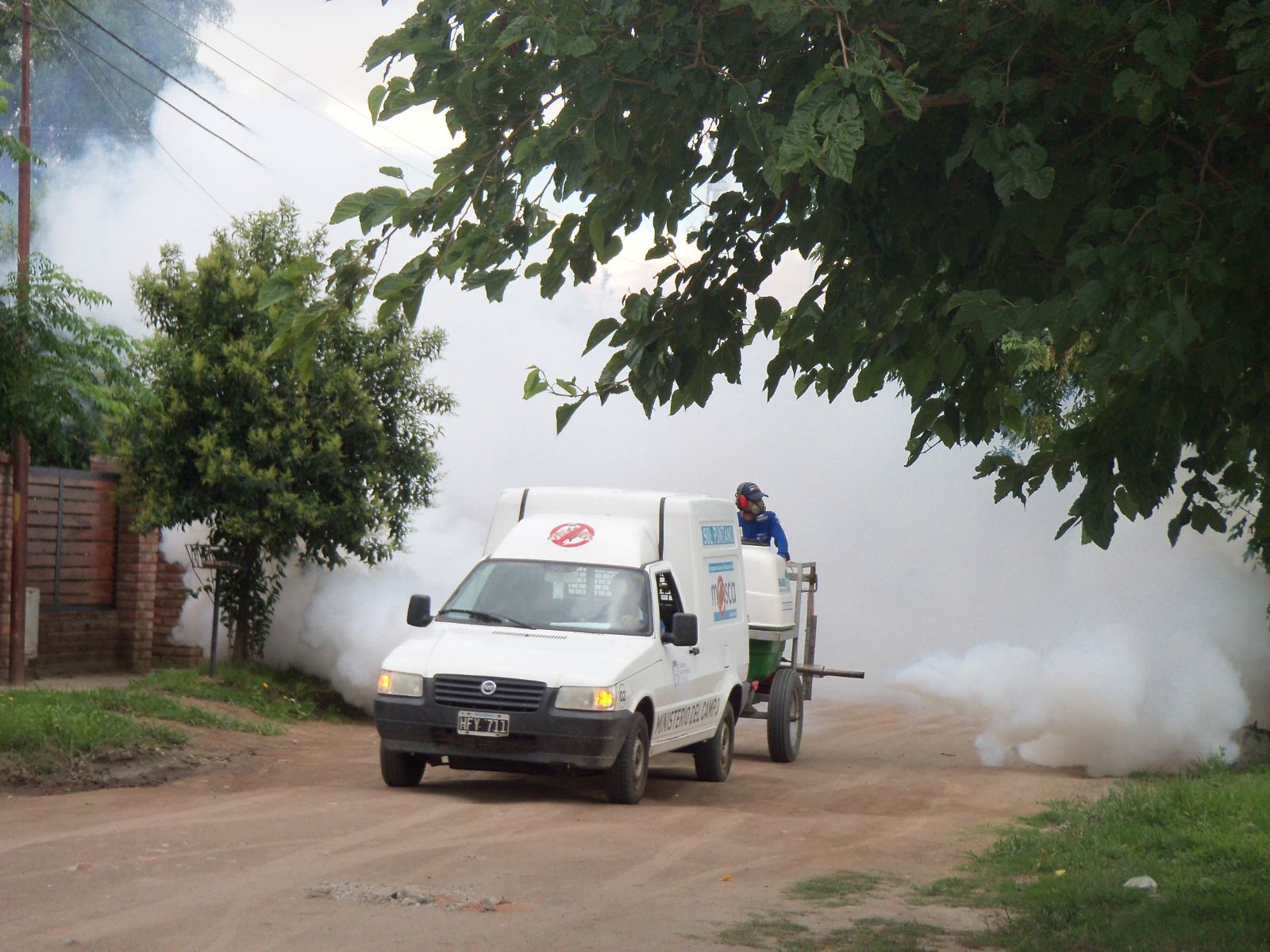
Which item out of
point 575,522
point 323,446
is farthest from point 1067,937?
point 323,446

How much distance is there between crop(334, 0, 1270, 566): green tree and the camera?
15.7ft

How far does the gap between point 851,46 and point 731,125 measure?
535 millimetres

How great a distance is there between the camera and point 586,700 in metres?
10.2

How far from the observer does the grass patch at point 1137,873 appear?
6680 millimetres

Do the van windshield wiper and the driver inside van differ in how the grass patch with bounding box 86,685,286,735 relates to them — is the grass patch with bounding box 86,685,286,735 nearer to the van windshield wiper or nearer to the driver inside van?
the van windshield wiper

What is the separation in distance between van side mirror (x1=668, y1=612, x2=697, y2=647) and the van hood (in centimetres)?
18

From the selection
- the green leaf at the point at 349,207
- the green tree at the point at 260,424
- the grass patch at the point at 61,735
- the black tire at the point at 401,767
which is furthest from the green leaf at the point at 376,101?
the green tree at the point at 260,424

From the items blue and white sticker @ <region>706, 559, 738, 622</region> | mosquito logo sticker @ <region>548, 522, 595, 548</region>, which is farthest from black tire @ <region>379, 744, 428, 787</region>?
blue and white sticker @ <region>706, 559, 738, 622</region>

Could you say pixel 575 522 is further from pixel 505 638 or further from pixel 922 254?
pixel 922 254

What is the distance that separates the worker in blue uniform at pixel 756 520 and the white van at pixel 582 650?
1.46m

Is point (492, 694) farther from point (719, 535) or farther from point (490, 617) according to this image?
point (719, 535)

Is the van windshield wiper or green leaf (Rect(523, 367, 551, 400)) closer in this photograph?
green leaf (Rect(523, 367, 551, 400))

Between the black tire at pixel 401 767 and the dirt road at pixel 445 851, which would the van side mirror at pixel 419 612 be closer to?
the black tire at pixel 401 767

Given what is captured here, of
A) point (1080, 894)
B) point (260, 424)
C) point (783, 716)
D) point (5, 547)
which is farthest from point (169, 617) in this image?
point (1080, 894)
